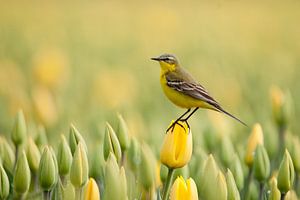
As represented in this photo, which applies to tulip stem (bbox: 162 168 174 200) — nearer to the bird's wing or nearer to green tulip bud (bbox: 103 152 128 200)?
green tulip bud (bbox: 103 152 128 200)

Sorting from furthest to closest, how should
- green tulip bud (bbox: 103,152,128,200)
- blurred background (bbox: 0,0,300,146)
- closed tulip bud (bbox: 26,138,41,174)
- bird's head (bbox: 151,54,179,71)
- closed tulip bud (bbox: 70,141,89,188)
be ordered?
blurred background (bbox: 0,0,300,146) → bird's head (bbox: 151,54,179,71) → closed tulip bud (bbox: 26,138,41,174) → closed tulip bud (bbox: 70,141,89,188) → green tulip bud (bbox: 103,152,128,200)

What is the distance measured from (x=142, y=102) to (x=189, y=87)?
1903 millimetres

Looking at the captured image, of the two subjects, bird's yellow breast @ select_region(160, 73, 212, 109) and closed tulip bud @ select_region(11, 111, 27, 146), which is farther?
bird's yellow breast @ select_region(160, 73, 212, 109)

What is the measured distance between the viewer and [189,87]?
2680 mm

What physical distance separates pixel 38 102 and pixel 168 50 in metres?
3.58

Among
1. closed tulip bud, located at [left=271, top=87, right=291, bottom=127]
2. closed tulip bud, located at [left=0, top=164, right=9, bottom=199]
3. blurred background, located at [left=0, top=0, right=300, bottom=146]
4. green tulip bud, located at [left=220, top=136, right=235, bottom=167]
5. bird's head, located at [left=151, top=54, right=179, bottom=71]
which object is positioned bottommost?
blurred background, located at [left=0, top=0, right=300, bottom=146]

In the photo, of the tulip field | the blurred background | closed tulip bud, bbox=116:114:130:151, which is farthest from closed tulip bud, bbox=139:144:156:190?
the blurred background

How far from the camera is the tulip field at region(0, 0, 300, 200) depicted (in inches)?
75.1

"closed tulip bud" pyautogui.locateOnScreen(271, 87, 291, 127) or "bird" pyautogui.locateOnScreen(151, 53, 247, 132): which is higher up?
"bird" pyautogui.locateOnScreen(151, 53, 247, 132)

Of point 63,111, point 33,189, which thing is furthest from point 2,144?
point 63,111

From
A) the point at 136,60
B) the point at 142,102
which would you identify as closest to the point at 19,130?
the point at 142,102

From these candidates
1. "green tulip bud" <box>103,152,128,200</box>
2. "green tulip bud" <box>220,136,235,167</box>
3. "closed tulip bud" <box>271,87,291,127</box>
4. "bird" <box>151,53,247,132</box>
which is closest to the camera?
"green tulip bud" <box>103,152,128,200</box>

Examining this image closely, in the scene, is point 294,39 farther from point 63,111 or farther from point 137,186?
point 137,186

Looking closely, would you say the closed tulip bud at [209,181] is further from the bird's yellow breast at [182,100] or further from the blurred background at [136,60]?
the blurred background at [136,60]
